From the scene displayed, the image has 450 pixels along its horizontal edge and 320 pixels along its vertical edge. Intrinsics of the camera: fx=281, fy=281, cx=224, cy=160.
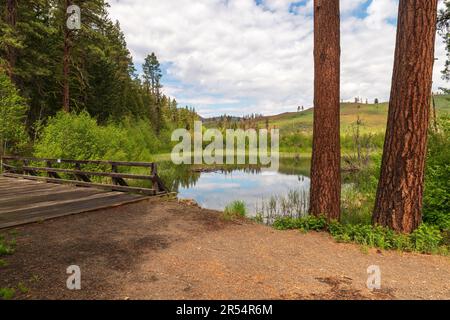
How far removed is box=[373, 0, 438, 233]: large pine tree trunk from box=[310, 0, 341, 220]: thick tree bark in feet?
3.74

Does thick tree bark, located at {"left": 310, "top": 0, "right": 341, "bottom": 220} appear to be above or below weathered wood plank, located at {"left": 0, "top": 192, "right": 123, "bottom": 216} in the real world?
above

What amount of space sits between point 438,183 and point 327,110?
3.79m

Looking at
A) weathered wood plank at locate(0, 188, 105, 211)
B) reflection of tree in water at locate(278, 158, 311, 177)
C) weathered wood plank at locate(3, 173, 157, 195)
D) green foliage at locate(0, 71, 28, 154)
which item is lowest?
reflection of tree in water at locate(278, 158, 311, 177)

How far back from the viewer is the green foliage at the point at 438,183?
23.6 feet

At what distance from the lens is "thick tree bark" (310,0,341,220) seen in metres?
6.49

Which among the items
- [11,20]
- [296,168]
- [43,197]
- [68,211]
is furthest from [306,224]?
[296,168]

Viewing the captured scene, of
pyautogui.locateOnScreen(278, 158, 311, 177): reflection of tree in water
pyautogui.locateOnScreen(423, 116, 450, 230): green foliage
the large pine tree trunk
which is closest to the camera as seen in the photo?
the large pine tree trunk

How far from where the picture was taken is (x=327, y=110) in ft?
21.4

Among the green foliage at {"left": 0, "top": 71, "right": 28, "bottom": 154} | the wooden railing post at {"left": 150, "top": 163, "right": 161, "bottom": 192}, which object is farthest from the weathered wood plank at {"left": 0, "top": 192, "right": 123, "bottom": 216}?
the green foliage at {"left": 0, "top": 71, "right": 28, "bottom": 154}

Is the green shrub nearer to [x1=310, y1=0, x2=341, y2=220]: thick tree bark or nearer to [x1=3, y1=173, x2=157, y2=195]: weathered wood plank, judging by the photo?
[x1=310, y1=0, x2=341, y2=220]: thick tree bark

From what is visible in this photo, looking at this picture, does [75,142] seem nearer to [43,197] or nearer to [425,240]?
[43,197]
